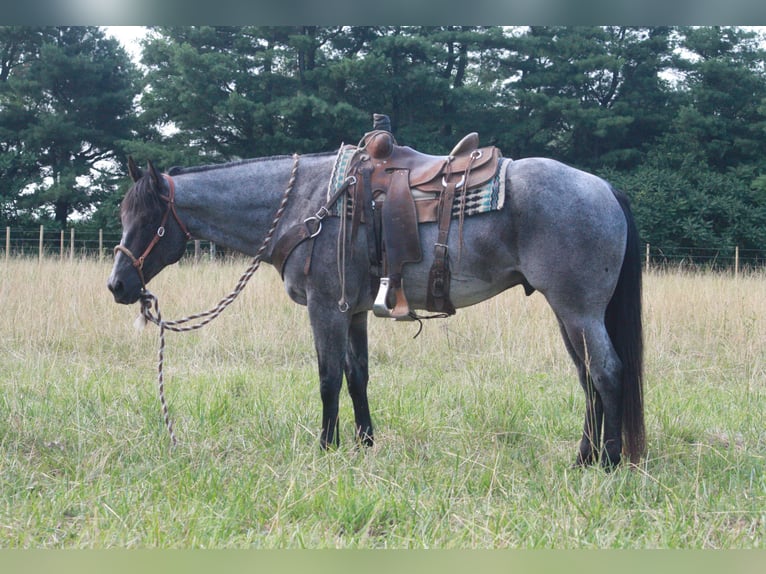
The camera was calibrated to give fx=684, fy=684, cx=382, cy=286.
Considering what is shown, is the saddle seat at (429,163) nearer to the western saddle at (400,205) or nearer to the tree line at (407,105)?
the western saddle at (400,205)

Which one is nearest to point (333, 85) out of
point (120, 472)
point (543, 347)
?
point (543, 347)

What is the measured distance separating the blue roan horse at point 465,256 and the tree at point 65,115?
64.6ft

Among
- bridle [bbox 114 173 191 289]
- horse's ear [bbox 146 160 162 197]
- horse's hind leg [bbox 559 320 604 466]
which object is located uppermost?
horse's ear [bbox 146 160 162 197]

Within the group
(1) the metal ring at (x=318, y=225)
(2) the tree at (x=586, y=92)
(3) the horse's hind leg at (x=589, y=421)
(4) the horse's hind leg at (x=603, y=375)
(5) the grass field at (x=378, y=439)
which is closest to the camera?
(5) the grass field at (x=378, y=439)

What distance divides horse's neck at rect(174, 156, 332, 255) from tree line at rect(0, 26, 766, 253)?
1522 cm

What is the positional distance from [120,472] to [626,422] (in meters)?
2.78

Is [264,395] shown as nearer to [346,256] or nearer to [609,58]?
[346,256]

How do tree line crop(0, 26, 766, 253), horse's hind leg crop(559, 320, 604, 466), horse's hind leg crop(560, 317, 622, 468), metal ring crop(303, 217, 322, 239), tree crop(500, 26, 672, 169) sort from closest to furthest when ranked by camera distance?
horse's hind leg crop(560, 317, 622, 468)
horse's hind leg crop(559, 320, 604, 466)
metal ring crop(303, 217, 322, 239)
tree line crop(0, 26, 766, 253)
tree crop(500, 26, 672, 169)

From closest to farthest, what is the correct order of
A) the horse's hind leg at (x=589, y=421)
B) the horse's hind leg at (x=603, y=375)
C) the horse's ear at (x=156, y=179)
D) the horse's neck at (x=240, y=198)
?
the horse's hind leg at (x=603, y=375)
the horse's hind leg at (x=589, y=421)
the horse's ear at (x=156, y=179)
the horse's neck at (x=240, y=198)

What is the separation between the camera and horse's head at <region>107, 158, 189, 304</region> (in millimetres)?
4199

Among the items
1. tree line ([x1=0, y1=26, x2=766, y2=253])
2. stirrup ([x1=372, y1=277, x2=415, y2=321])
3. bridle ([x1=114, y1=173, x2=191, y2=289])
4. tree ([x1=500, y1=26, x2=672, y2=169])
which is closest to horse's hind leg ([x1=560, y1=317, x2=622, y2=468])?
stirrup ([x1=372, y1=277, x2=415, y2=321])

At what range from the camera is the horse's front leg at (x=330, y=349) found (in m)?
4.07

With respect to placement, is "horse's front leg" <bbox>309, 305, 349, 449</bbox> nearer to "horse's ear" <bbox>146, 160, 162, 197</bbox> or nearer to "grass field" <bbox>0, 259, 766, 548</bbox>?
"grass field" <bbox>0, 259, 766, 548</bbox>

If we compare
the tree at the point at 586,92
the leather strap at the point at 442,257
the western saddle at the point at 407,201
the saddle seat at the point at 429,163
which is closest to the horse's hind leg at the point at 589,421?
the leather strap at the point at 442,257
